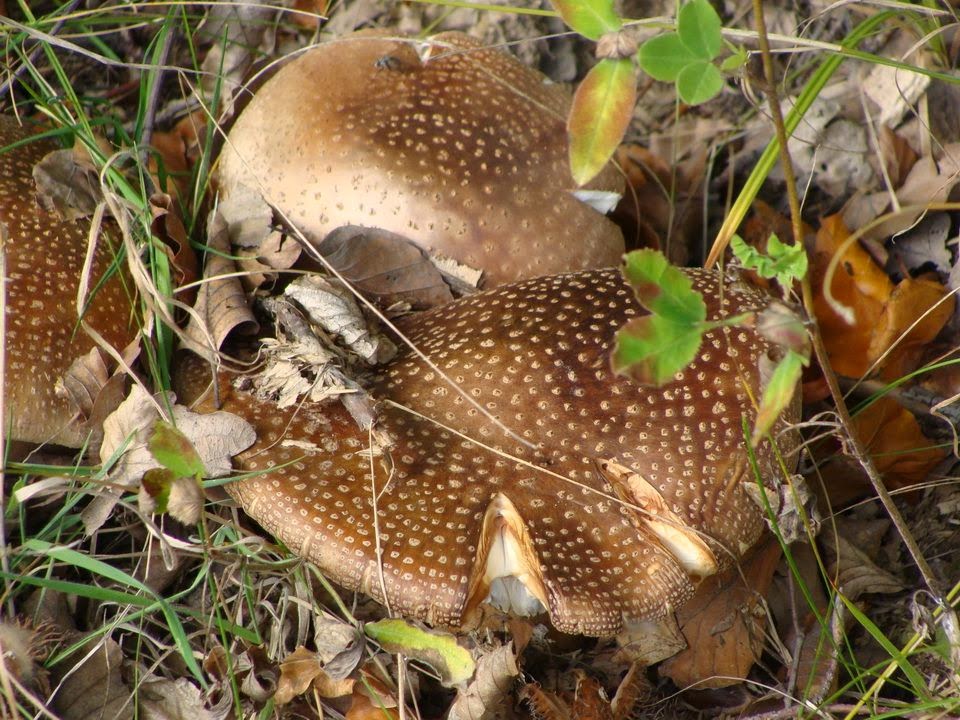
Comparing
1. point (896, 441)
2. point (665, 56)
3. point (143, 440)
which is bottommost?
point (896, 441)

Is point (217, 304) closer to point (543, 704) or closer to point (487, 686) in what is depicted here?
point (487, 686)

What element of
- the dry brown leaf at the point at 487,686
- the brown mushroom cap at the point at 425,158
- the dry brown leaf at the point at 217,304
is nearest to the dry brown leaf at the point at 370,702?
the dry brown leaf at the point at 487,686

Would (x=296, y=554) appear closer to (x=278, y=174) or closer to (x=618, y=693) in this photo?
(x=618, y=693)

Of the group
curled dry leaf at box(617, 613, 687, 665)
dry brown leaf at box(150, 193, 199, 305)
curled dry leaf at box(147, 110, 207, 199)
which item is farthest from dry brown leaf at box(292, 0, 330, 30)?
curled dry leaf at box(617, 613, 687, 665)

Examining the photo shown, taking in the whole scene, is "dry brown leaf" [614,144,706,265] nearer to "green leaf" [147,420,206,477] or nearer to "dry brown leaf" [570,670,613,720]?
"dry brown leaf" [570,670,613,720]

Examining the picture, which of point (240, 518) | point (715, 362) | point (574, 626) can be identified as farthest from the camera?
point (240, 518)

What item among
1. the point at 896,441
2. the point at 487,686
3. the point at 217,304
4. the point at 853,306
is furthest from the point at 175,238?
the point at 896,441

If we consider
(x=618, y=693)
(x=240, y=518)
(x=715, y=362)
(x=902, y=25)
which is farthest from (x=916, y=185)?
(x=240, y=518)
